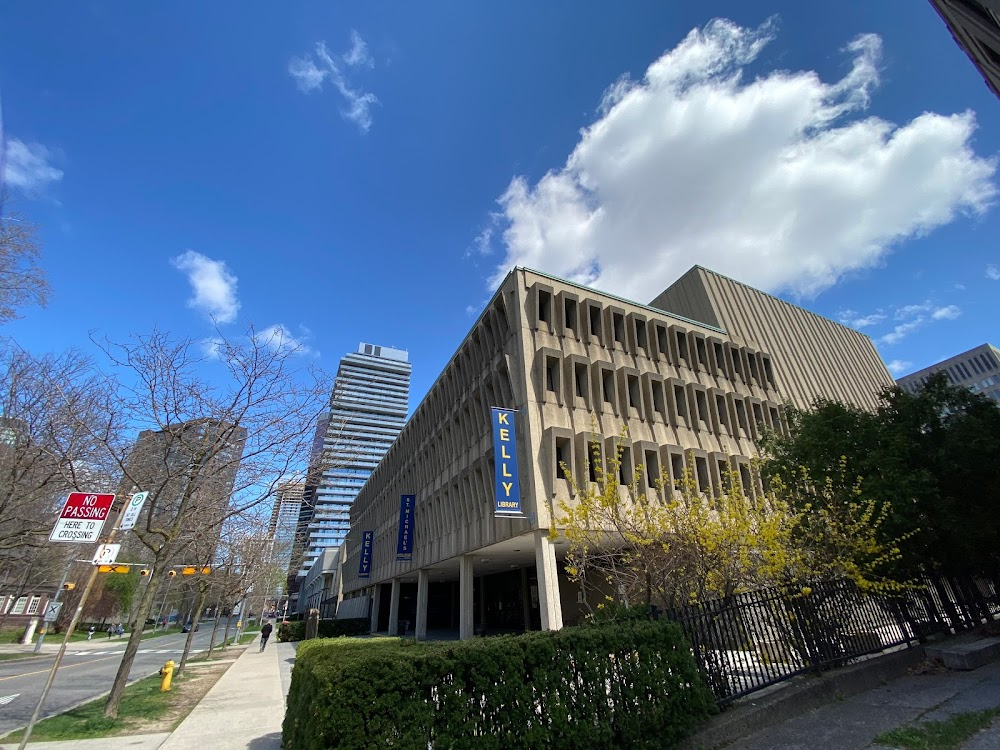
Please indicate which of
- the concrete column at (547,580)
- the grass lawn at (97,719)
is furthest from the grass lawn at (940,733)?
the grass lawn at (97,719)

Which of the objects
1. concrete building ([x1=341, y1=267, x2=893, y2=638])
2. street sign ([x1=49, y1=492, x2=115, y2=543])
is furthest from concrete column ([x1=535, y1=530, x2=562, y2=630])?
street sign ([x1=49, y1=492, x2=115, y2=543])

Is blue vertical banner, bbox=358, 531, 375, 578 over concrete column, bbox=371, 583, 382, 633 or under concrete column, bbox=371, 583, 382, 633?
over

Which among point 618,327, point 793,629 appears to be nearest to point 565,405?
point 618,327

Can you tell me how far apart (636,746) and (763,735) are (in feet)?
7.23

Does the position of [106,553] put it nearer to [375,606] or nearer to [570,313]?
[570,313]

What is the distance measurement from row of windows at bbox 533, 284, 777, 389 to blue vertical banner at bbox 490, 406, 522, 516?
5.23 meters

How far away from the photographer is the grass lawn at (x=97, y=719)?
830 centimetres

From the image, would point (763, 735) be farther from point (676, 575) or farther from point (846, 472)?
point (846, 472)

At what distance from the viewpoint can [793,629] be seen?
8.55 m

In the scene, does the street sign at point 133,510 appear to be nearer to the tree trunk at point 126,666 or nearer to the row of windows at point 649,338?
the tree trunk at point 126,666

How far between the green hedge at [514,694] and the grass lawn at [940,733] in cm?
215

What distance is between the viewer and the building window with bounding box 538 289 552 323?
22617 millimetres

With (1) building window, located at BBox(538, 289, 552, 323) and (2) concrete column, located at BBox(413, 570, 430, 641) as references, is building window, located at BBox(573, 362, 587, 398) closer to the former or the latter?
(1) building window, located at BBox(538, 289, 552, 323)

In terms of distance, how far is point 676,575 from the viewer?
8.85m
